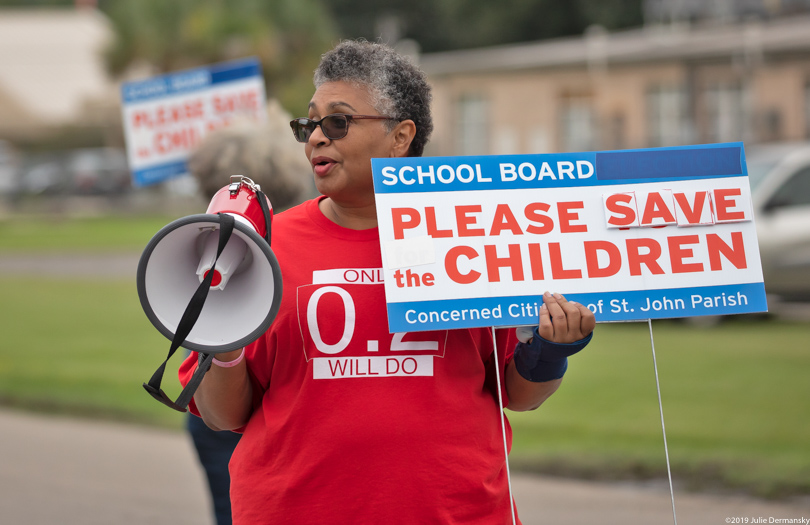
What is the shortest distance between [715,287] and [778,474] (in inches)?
141

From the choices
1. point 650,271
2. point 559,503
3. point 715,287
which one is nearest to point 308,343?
point 650,271

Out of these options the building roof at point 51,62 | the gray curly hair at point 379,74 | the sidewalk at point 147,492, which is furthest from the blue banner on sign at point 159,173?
the building roof at point 51,62

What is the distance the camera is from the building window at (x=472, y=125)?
3422 cm

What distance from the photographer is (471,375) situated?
8.02ft

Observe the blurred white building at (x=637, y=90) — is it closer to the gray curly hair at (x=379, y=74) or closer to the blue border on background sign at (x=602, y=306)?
the blue border on background sign at (x=602, y=306)

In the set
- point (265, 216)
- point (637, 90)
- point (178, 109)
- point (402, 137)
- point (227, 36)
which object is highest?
point (227, 36)

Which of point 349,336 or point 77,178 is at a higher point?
point 77,178

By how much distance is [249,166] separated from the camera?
3773 mm

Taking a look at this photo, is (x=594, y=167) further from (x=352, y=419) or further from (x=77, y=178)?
(x=77, y=178)

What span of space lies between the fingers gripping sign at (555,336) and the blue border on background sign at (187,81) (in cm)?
486

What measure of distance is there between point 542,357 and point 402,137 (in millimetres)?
649

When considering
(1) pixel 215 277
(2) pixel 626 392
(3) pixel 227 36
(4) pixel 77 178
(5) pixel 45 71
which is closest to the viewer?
(1) pixel 215 277

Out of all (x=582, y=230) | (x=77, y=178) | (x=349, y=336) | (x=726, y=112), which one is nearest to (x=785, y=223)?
(x=582, y=230)

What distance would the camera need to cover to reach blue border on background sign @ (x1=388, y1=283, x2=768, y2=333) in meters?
2.37
